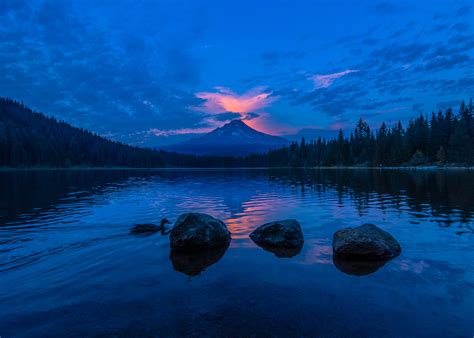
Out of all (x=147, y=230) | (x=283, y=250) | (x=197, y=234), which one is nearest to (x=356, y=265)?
(x=283, y=250)

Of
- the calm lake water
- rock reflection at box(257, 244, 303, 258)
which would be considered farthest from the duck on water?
rock reflection at box(257, 244, 303, 258)

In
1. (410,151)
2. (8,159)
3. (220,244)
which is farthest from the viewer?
(8,159)

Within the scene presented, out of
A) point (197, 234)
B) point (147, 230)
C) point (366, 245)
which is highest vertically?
point (197, 234)

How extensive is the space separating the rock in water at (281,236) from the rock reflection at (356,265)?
2539 mm

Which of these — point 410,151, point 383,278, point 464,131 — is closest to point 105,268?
point 383,278

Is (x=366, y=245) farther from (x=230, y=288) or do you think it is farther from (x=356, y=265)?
(x=230, y=288)

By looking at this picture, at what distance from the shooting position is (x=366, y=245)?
11820 millimetres

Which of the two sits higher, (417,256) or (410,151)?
(410,151)

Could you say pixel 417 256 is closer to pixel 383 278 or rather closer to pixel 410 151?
pixel 383 278

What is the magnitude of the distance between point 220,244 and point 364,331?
852 cm

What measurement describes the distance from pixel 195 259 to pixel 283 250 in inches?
167

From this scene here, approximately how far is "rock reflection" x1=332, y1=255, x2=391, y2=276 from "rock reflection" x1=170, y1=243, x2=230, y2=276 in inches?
199

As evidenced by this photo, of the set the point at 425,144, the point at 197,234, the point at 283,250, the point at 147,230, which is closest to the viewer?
the point at 283,250

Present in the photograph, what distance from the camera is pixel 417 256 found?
1176 cm
